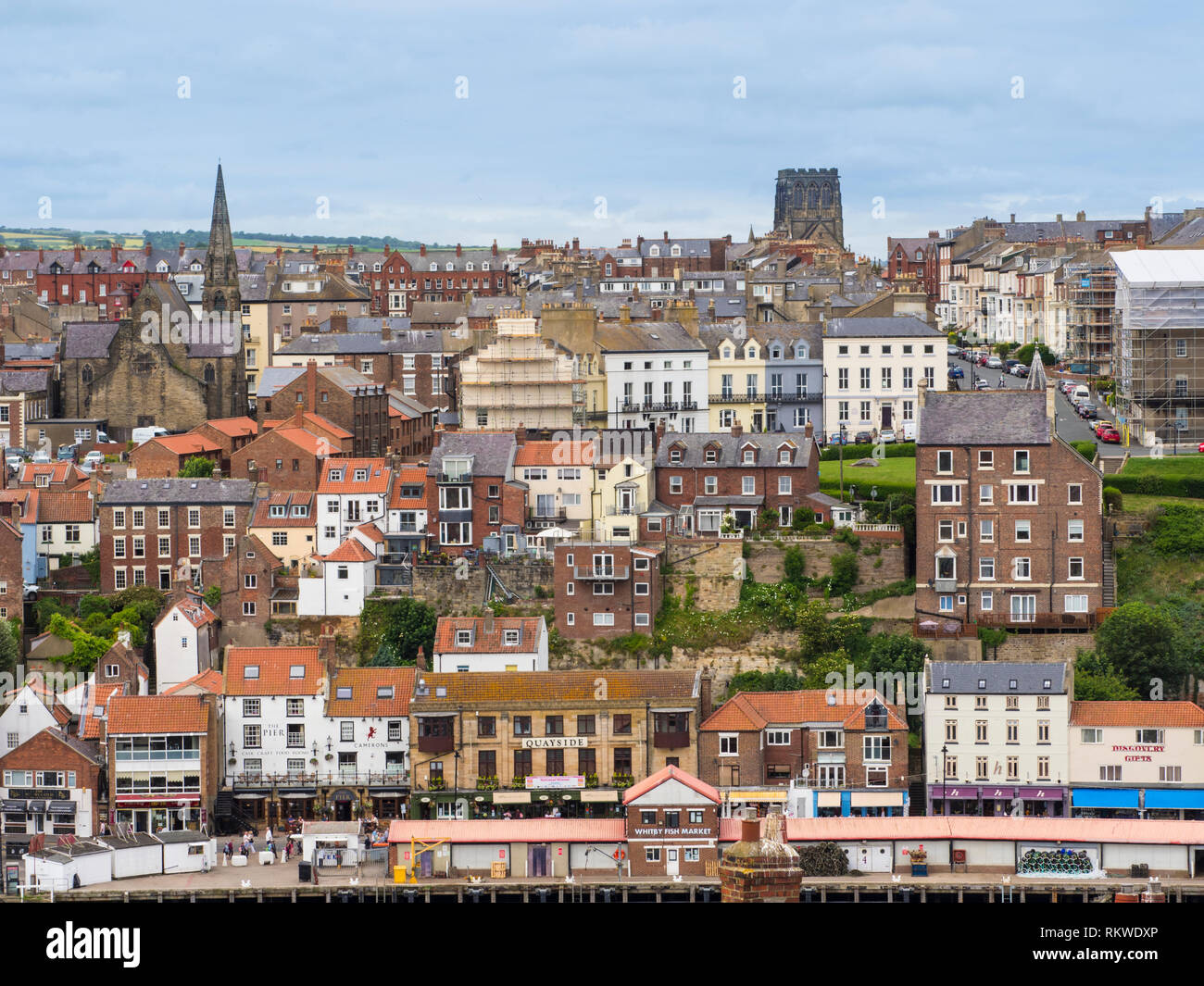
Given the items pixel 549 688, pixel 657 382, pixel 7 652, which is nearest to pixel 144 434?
pixel 657 382

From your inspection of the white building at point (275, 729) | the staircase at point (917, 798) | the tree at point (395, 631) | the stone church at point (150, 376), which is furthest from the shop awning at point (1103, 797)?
the stone church at point (150, 376)

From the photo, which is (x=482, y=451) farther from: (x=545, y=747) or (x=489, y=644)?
(x=545, y=747)

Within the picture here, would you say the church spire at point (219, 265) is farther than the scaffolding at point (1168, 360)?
Yes

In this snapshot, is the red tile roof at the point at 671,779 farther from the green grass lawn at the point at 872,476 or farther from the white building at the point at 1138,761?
the green grass lawn at the point at 872,476

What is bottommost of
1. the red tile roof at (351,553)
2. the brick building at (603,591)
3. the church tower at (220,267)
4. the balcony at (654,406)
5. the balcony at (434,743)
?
the balcony at (434,743)

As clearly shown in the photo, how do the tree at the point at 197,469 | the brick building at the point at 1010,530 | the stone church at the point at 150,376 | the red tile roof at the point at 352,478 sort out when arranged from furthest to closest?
the stone church at the point at 150,376
the tree at the point at 197,469
the red tile roof at the point at 352,478
the brick building at the point at 1010,530
